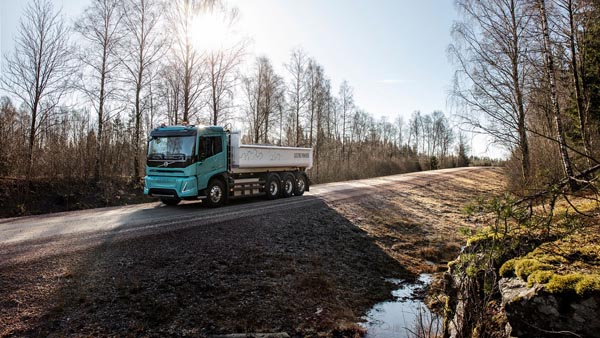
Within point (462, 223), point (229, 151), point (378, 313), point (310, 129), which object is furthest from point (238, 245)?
point (310, 129)

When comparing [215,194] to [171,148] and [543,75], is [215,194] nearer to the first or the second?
[171,148]

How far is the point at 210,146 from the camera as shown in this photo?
39.3 ft

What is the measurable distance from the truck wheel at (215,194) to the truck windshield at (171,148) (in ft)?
4.54

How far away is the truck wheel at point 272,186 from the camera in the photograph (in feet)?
47.3

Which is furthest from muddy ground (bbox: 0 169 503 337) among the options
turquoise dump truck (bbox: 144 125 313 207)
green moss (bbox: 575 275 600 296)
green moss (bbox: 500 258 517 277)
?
green moss (bbox: 575 275 600 296)

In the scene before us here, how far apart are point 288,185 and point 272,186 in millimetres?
1083

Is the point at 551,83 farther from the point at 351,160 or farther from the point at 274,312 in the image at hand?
the point at 351,160

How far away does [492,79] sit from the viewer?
1316 cm

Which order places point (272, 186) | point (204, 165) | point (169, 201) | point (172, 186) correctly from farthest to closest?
point (272, 186)
point (169, 201)
point (204, 165)
point (172, 186)

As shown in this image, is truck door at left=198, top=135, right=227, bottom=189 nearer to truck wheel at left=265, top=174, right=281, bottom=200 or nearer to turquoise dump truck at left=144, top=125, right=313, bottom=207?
turquoise dump truck at left=144, top=125, right=313, bottom=207

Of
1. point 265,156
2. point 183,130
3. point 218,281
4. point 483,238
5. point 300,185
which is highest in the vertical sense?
point 183,130

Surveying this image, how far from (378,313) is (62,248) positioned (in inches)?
247

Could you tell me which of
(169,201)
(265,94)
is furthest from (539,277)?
(265,94)

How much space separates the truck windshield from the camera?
11.4 m
